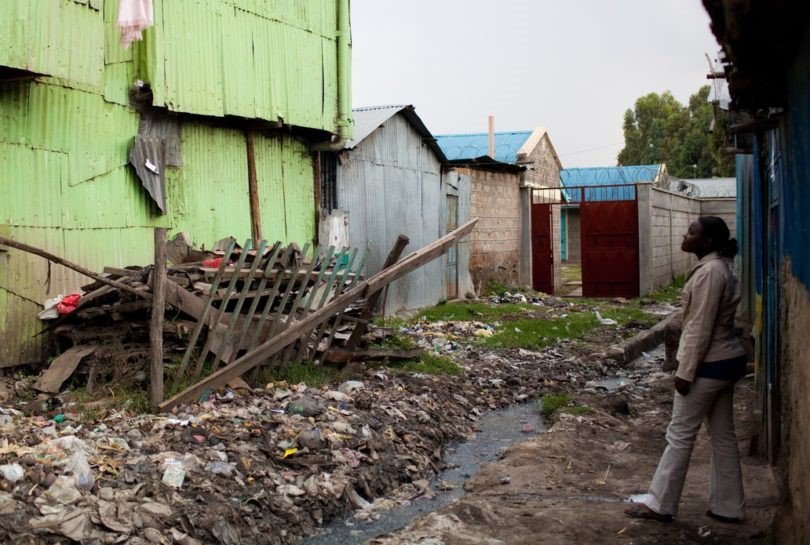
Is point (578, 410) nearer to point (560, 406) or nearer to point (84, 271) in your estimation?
point (560, 406)

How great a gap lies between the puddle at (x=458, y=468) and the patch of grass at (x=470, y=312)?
4942 mm

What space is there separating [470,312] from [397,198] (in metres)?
2.41

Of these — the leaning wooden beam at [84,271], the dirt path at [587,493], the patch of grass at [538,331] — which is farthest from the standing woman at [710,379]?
the patch of grass at [538,331]

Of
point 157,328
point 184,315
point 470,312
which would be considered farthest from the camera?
point 470,312

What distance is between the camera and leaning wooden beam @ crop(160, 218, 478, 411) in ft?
20.7

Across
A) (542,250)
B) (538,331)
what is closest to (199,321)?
(538,331)

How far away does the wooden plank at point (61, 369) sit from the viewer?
21.4 ft

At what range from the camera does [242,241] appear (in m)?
9.70

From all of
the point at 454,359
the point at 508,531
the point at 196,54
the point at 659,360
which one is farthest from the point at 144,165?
the point at 659,360

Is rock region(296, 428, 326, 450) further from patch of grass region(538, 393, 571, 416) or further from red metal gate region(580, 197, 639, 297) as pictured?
red metal gate region(580, 197, 639, 297)

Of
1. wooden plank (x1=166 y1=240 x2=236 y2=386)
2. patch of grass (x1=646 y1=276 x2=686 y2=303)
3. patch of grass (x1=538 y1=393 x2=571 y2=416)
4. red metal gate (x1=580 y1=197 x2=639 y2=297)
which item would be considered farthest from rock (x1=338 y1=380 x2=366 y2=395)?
red metal gate (x1=580 y1=197 x2=639 y2=297)

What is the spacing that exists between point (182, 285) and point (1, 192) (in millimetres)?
1927

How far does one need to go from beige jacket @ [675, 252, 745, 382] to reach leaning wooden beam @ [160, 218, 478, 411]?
11.4 ft

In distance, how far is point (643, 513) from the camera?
4.67 metres
